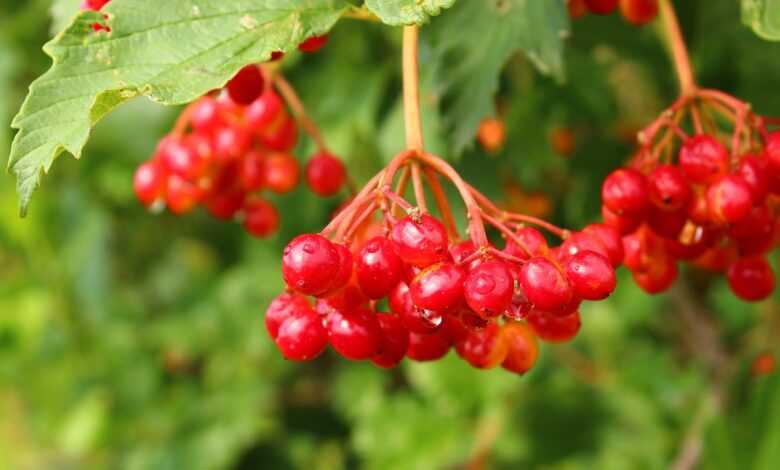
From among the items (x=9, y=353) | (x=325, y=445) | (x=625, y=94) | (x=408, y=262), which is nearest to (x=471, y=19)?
(x=408, y=262)

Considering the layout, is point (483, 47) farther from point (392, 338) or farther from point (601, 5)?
point (392, 338)

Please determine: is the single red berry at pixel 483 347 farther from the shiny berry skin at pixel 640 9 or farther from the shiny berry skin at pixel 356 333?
the shiny berry skin at pixel 640 9

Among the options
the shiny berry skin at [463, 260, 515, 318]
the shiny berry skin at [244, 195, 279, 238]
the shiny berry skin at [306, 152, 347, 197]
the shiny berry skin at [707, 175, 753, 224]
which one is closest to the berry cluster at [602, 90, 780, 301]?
the shiny berry skin at [707, 175, 753, 224]

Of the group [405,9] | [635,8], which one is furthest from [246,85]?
[635,8]

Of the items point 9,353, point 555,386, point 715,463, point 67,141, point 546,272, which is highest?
point 9,353

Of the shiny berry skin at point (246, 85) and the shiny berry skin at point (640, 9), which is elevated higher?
the shiny berry skin at point (246, 85)

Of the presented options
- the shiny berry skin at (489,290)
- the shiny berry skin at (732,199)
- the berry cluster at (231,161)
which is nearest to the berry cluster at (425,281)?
the shiny berry skin at (489,290)

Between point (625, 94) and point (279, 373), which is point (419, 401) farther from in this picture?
point (625, 94)

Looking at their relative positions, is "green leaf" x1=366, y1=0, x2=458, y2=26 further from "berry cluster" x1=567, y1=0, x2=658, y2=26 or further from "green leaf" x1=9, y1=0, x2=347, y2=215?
"berry cluster" x1=567, y1=0, x2=658, y2=26
